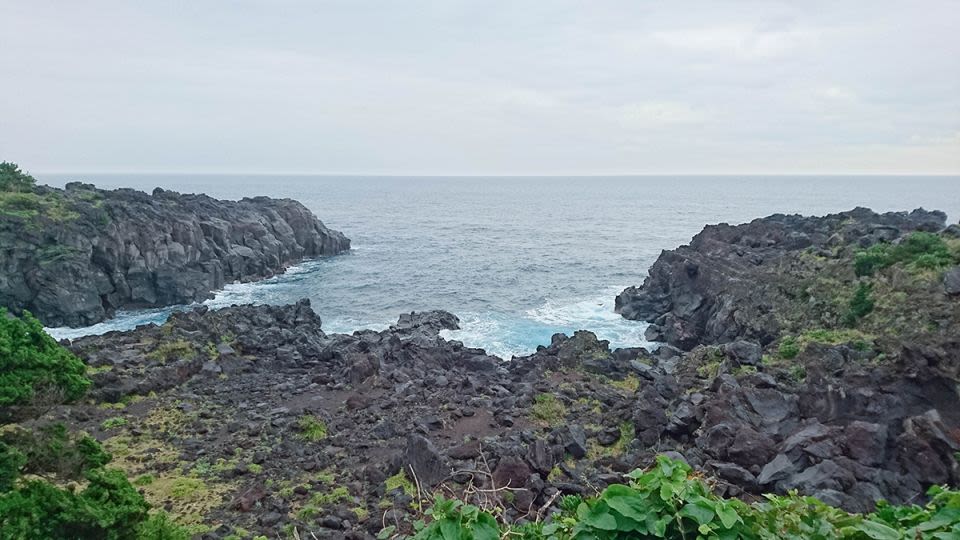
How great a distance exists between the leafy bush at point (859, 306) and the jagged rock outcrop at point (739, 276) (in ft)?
11.9

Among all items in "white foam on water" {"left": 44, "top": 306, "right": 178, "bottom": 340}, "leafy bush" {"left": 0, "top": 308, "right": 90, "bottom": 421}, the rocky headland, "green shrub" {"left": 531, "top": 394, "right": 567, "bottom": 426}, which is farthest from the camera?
"white foam on water" {"left": 44, "top": 306, "right": 178, "bottom": 340}

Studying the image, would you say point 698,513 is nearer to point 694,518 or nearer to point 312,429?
point 694,518

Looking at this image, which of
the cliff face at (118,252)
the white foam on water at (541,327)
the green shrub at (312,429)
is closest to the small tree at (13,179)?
the cliff face at (118,252)

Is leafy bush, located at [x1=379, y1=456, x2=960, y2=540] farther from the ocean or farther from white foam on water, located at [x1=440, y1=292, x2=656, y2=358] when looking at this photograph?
the ocean

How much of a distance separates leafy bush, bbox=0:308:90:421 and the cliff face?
134 feet

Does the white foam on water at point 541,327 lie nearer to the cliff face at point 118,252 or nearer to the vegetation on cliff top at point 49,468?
the cliff face at point 118,252

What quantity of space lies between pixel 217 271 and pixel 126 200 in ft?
41.8

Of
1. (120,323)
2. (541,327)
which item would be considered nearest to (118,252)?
(120,323)

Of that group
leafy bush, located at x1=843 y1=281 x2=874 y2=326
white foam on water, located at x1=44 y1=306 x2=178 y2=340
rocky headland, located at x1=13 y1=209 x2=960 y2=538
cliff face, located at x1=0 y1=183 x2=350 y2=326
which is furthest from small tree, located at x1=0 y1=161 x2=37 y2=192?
leafy bush, located at x1=843 y1=281 x2=874 y2=326

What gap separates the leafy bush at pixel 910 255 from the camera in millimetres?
30734

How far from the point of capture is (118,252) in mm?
51062

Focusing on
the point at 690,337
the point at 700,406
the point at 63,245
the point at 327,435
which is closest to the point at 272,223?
the point at 63,245

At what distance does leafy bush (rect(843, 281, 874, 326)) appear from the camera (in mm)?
30078

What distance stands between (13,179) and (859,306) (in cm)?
6693
